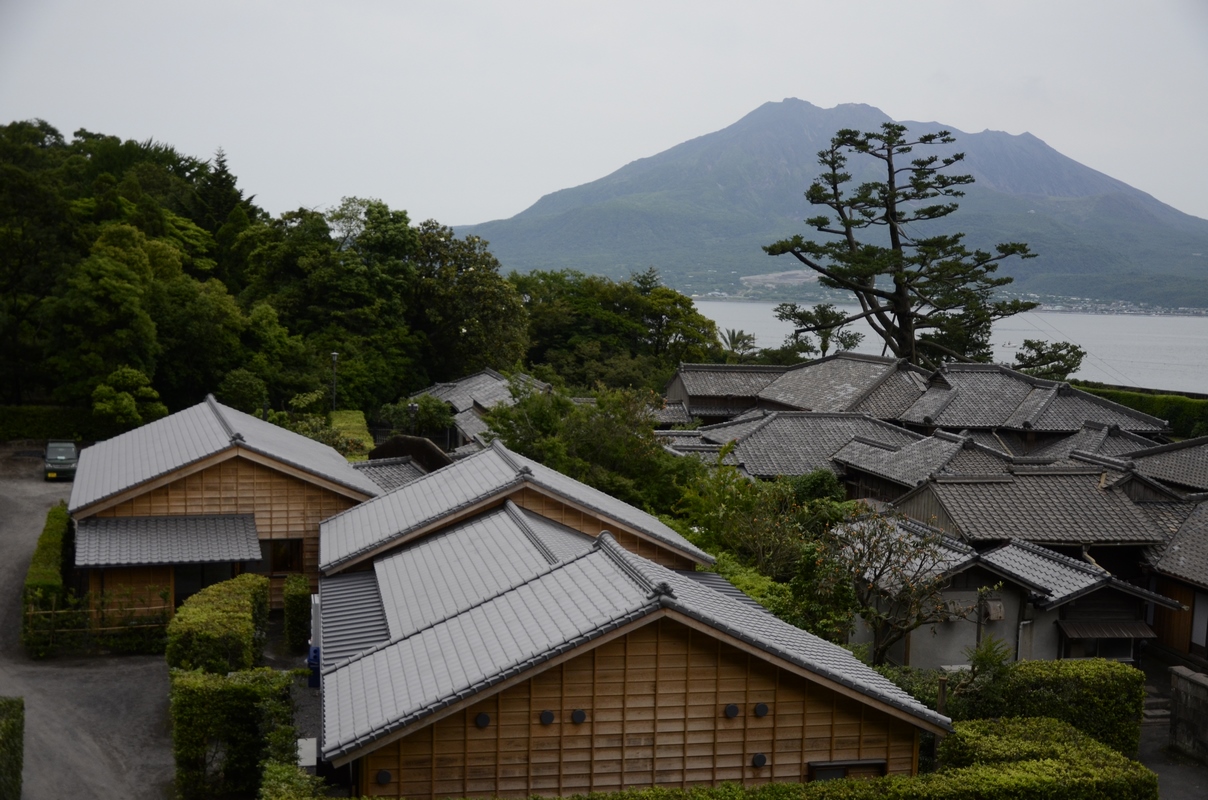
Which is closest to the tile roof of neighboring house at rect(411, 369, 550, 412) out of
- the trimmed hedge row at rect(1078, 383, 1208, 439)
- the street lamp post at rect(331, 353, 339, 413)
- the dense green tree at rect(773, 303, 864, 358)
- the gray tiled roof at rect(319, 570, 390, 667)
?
the street lamp post at rect(331, 353, 339, 413)

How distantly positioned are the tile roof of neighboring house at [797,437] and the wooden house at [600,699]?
24007 millimetres

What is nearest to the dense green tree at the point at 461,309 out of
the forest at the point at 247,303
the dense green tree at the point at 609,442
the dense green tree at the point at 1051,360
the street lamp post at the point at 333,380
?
the forest at the point at 247,303

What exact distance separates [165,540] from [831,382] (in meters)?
35.1

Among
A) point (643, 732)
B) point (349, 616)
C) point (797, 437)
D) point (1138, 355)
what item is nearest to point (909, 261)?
point (797, 437)

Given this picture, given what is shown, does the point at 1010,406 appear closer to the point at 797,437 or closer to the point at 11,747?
the point at 797,437

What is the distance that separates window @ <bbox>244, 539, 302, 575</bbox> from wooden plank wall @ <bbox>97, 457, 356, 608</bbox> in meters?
0.19

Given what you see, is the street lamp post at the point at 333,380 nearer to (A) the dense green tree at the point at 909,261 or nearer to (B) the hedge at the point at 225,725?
(A) the dense green tree at the point at 909,261

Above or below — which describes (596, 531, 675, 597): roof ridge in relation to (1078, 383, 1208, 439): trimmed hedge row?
above

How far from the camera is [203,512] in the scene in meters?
21.9

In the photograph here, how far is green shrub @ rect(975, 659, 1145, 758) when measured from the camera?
1538 cm

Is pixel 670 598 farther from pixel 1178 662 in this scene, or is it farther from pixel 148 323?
pixel 148 323

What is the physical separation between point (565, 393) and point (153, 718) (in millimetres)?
16283

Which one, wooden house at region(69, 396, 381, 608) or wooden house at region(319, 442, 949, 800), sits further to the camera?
wooden house at region(69, 396, 381, 608)

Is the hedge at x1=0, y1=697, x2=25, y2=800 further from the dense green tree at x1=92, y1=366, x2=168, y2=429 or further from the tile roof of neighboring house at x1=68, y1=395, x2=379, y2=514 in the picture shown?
the dense green tree at x1=92, y1=366, x2=168, y2=429
